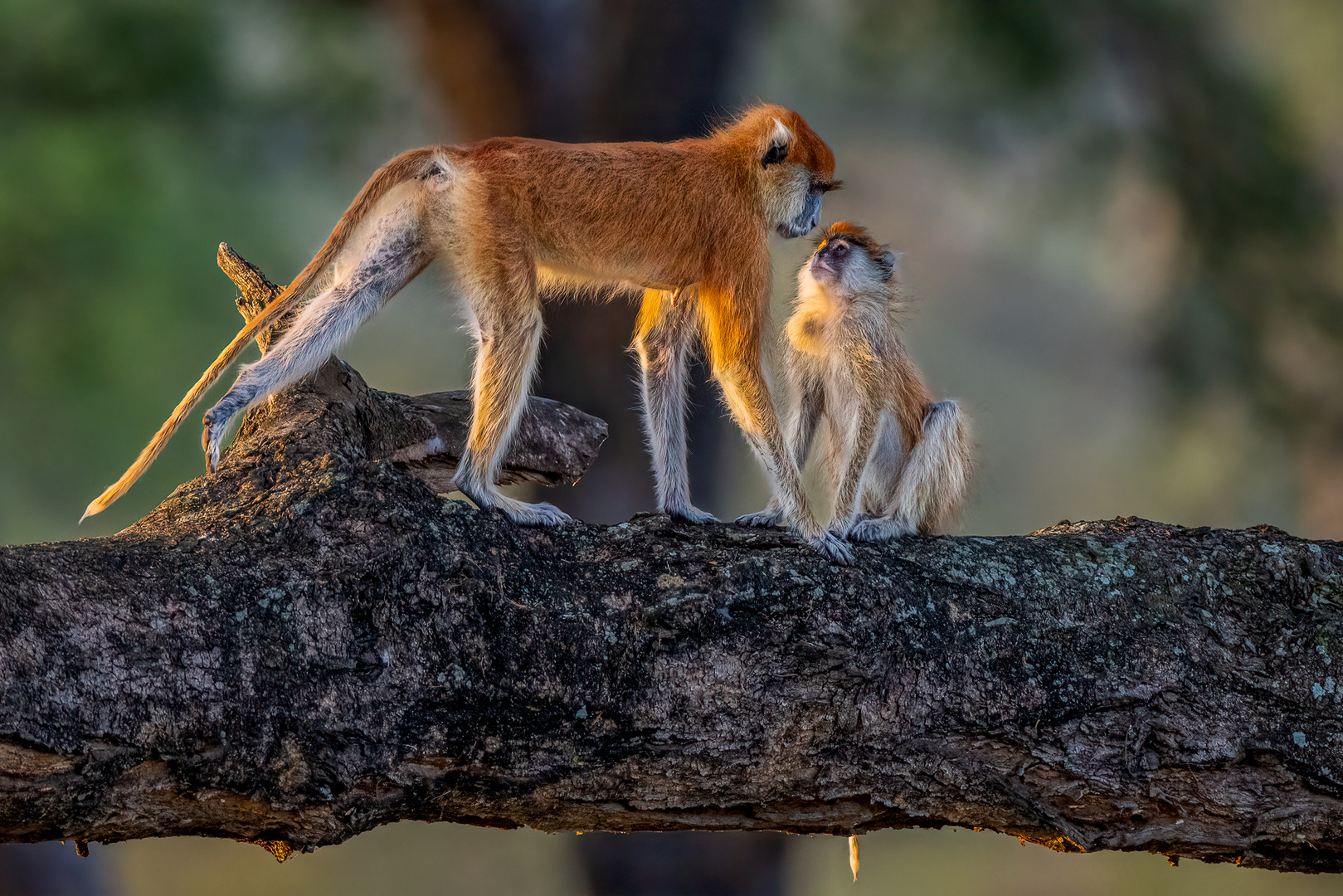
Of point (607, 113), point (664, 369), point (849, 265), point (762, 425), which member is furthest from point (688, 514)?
point (607, 113)

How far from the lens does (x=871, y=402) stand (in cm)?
392

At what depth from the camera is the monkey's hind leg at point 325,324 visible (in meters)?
3.08

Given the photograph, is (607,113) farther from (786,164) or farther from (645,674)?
(645,674)

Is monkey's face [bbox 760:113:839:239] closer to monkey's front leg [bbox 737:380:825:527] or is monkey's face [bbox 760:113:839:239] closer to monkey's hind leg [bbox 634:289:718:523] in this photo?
monkey's hind leg [bbox 634:289:718:523]

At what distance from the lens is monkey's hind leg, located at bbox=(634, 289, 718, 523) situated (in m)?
3.96

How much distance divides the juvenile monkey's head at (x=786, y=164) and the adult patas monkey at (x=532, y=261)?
1 cm

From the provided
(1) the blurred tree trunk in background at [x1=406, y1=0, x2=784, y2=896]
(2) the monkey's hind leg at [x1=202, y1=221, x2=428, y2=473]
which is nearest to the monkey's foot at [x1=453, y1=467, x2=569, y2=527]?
(2) the monkey's hind leg at [x1=202, y1=221, x2=428, y2=473]

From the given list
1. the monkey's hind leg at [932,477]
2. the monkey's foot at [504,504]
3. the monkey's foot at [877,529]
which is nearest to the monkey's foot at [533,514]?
the monkey's foot at [504,504]

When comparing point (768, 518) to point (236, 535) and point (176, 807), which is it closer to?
point (236, 535)

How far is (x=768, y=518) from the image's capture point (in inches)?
144

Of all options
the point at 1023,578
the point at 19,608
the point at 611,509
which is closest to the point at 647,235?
the point at 1023,578

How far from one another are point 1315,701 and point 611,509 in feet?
14.3

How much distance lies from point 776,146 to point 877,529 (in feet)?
4.41

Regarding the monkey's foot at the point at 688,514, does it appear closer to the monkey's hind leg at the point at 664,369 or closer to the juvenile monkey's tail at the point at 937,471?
the monkey's hind leg at the point at 664,369
